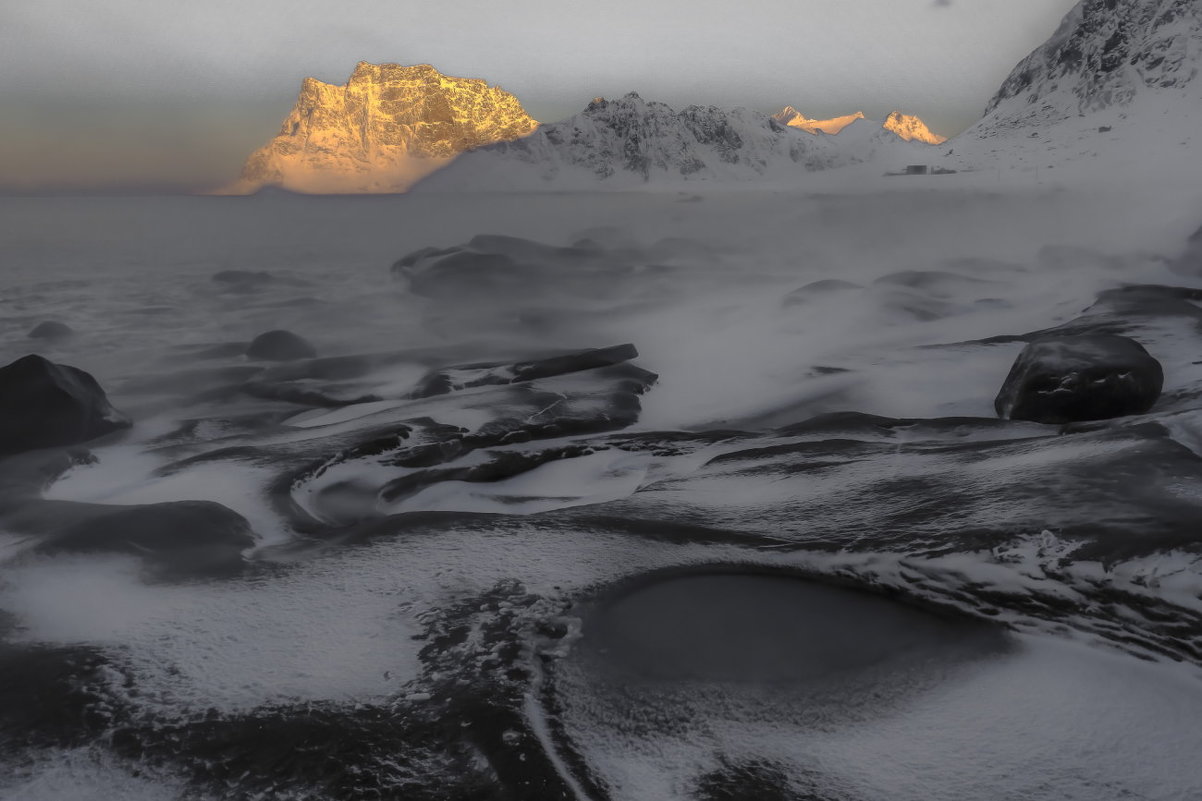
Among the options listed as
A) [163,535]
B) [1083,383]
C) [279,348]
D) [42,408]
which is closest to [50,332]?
[279,348]

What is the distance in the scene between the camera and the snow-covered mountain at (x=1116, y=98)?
166m

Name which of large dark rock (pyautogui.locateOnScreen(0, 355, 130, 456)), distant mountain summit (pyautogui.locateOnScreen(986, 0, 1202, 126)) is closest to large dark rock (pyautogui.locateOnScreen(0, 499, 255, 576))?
large dark rock (pyautogui.locateOnScreen(0, 355, 130, 456))

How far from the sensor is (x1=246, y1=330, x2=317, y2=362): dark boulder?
2350 centimetres

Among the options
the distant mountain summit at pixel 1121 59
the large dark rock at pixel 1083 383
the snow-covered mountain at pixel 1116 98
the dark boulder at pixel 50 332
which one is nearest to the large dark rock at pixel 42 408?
the large dark rock at pixel 1083 383

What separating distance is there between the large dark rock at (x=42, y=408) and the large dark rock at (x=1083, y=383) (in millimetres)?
15885

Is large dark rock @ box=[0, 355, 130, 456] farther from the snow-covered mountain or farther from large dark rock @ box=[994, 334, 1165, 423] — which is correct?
the snow-covered mountain

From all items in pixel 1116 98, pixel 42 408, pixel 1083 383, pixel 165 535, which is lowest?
pixel 165 535

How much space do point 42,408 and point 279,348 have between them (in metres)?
9.96

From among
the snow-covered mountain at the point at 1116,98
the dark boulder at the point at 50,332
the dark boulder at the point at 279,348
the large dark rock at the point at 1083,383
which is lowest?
the dark boulder at the point at 50,332

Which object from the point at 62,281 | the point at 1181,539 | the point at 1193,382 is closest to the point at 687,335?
the point at 1193,382

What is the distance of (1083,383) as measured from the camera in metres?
12.6

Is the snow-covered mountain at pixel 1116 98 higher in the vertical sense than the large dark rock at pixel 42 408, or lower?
higher

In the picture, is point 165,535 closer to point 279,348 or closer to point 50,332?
point 279,348

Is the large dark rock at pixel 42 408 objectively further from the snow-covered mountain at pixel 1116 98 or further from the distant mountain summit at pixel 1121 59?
the distant mountain summit at pixel 1121 59
